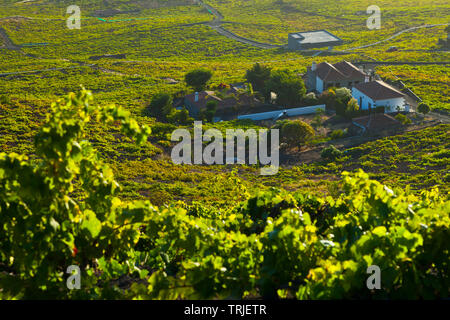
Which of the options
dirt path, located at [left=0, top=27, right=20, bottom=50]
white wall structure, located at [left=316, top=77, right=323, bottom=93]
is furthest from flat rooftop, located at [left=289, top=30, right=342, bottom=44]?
dirt path, located at [left=0, top=27, right=20, bottom=50]

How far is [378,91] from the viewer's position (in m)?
46.9

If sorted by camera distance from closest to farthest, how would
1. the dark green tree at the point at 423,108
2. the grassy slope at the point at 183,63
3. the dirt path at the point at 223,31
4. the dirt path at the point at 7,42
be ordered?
the grassy slope at the point at 183,63 → the dark green tree at the point at 423,108 → the dirt path at the point at 7,42 → the dirt path at the point at 223,31

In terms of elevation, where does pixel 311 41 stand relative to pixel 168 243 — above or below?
below

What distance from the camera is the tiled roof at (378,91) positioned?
46281 mm

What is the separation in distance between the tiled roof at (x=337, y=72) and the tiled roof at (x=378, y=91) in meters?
4.01

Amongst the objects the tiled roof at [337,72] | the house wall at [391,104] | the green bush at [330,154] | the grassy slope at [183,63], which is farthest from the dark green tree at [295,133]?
the tiled roof at [337,72]

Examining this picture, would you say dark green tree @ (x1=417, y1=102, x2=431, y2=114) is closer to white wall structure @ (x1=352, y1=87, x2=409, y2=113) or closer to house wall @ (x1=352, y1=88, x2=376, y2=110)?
white wall structure @ (x1=352, y1=87, x2=409, y2=113)

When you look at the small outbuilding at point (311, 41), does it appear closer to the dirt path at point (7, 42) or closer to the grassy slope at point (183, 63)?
the grassy slope at point (183, 63)

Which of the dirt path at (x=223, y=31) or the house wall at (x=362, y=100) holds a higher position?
the dirt path at (x=223, y=31)

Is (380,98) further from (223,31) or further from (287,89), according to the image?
(223,31)

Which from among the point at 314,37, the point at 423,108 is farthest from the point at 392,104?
the point at 314,37

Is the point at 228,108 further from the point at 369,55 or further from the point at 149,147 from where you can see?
the point at 369,55

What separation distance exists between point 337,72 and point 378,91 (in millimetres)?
7185
